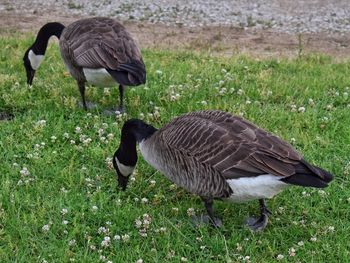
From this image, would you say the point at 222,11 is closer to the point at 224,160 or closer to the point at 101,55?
the point at 101,55

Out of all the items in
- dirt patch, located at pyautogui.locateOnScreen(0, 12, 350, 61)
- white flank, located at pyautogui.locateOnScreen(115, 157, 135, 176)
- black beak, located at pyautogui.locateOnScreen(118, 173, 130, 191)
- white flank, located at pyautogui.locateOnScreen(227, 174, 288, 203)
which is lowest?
dirt patch, located at pyautogui.locateOnScreen(0, 12, 350, 61)

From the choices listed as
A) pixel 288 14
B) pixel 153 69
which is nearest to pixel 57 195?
pixel 153 69

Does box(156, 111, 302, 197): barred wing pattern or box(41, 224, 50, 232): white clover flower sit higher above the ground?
box(156, 111, 302, 197): barred wing pattern

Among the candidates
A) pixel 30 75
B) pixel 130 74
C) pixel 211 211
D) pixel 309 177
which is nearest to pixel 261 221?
pixel 211 211

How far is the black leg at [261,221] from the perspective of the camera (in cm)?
528

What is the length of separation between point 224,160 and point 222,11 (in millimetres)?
11428

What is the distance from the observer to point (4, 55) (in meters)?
9.85

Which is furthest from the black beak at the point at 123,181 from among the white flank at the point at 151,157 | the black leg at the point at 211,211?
the black leg at the point at 211,211

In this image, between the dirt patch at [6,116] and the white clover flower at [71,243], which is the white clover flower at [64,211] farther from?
the dirt patch at [6,116]

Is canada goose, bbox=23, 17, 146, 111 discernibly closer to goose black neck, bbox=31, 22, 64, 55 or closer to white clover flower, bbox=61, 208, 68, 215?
goose black neck, bbox=31, 22, 64, 55

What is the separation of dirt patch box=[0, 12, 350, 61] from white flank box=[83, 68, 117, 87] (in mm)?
4195

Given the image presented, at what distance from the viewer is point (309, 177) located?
464 cm

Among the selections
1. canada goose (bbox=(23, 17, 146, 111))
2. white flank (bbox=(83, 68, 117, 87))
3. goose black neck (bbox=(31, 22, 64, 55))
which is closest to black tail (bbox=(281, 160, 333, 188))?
canada goose (bbox=(23, 17, 146, 111))

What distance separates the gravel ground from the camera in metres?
14.7
